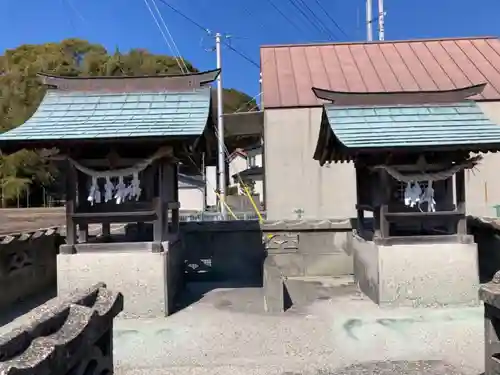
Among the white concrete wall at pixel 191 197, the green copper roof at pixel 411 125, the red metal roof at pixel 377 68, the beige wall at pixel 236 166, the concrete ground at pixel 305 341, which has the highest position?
the red metal roof at pixel 377 68

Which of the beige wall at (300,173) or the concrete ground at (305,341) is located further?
the beige wall at (300,173)

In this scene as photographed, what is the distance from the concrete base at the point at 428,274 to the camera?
26.3ft

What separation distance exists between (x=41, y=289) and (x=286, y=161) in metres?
8.62

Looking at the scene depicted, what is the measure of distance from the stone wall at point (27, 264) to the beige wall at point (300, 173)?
23.9 ft

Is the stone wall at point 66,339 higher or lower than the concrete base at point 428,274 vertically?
higher

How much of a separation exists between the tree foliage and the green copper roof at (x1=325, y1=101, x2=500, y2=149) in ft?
88.0

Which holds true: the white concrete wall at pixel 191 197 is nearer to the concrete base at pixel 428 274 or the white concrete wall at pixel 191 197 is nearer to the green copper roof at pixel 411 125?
the green copper roof at pixel 411 125

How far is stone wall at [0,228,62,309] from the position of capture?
8203 millimetres

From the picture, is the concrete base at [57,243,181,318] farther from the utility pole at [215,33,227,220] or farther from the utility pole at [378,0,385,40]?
the utility pole at [378,0,385,40]

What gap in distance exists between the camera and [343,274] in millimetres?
11062

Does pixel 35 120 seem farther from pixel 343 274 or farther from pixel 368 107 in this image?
pixel 343 274

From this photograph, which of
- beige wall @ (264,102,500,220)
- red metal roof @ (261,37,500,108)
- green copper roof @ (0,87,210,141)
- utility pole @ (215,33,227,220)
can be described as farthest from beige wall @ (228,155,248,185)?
green copper roof @ (0,87,210,141)

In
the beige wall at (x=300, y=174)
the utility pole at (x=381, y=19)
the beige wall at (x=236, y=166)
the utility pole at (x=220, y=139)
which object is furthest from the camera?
the beige wall at (x=236, y=166)

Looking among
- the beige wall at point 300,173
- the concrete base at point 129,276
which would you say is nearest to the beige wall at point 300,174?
the beige wall at point 300,173
